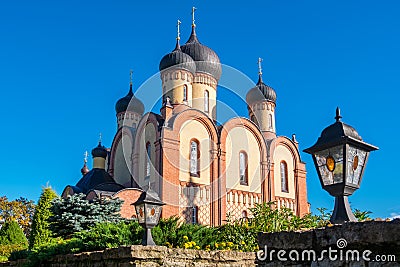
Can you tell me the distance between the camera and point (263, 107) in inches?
1259

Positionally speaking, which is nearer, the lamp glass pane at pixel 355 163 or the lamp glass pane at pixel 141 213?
the lamp glass pane at pixel 355 163

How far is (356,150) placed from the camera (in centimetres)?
427

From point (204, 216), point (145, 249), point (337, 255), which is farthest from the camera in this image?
point (204, 216)

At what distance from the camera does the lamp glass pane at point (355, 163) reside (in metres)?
4.21

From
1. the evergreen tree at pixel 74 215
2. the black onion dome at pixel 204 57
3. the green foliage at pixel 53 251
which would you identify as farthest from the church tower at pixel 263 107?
the green foliage at pixel 53 251

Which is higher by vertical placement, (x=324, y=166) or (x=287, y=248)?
(x=324, y=166)

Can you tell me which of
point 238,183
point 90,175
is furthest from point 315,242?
point 90,175

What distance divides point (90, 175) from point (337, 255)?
24.8 metres

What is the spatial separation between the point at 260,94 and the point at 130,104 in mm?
9332

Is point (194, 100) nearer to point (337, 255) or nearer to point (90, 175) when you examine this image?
point (90, 175)

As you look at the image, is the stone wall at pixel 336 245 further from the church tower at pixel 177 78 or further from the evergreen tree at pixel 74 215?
the church tower at pixel 177 78

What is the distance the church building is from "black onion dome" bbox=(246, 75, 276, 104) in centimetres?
7

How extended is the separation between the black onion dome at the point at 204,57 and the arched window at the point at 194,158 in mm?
6007

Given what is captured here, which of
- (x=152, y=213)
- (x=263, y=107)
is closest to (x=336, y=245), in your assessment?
(x=152, y=213)
